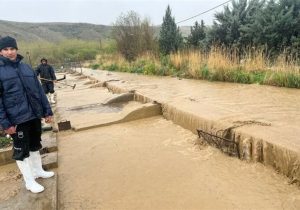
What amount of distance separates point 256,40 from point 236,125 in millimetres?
9493

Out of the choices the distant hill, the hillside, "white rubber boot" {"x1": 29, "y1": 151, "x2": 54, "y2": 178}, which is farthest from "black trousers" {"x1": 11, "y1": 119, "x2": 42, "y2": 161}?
the hillside

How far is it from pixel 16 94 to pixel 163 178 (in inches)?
75.8

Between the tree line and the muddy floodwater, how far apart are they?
21.7 ft

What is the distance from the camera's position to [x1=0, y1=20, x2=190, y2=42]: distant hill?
8419 centimetres

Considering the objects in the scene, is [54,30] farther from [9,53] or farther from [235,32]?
[9,53]

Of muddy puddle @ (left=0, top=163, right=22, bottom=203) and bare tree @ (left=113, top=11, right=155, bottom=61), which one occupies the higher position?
bare tree @ (left=113, top=11, right=155, bottom=61)

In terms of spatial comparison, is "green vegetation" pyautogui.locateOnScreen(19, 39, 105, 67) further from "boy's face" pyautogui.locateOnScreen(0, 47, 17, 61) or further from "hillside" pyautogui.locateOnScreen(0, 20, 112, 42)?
"boy's face" pyautogui.locateOnScreen(0, 47, 17, 61)

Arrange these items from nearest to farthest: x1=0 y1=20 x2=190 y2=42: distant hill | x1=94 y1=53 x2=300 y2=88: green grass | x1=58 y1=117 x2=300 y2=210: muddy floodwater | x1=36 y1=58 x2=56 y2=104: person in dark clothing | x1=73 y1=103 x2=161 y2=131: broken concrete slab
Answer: x1=58 y1=117 x2=300 y2=210: muddy floodwater, x1=73 y1=103 x2=161 y2=131: broken concrete slab, x1=94 y1=53 x2=300 y2=88: green grass, x1=36 y1=58 x2=56 y2=104: person in dark clothing, x1=0 y1=20 x2=190 y2=42: distant hill

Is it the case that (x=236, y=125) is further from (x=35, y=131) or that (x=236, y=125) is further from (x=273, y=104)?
(x=35, y=131)

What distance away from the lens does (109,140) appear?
5.96m

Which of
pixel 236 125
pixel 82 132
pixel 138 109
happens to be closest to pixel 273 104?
pixel 236 125

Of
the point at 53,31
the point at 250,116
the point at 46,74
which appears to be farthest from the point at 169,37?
the point at 53,31

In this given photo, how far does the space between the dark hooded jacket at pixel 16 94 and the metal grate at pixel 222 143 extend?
8.03 feet

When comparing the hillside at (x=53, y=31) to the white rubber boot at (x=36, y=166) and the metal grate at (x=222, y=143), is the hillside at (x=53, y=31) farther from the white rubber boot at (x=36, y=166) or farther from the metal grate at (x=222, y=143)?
the white rubber boot at (x=36, y=166)
